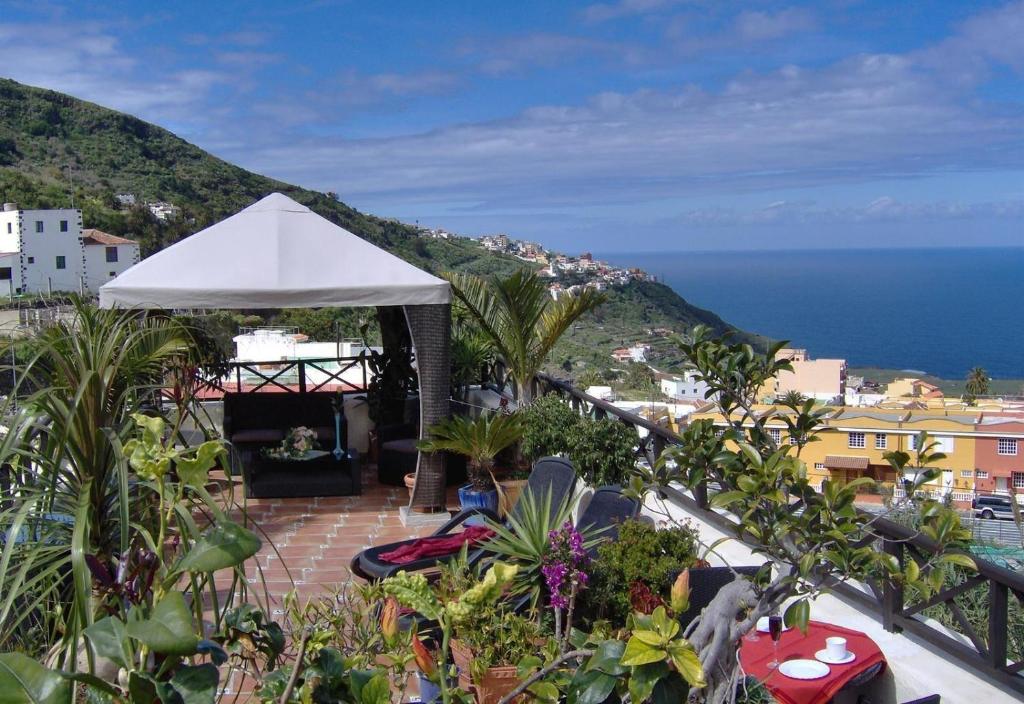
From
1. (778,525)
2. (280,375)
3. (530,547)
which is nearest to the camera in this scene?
(778,525)

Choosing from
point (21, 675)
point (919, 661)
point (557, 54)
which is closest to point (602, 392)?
point (919, 661)

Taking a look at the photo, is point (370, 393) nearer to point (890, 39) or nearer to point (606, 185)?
point (606, 185)

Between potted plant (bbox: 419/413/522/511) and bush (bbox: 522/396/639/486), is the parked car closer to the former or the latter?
bush (bbox: 522/396/639/486)

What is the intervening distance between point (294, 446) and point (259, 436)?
0.62 meters

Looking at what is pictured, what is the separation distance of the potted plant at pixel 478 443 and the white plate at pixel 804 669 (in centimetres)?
314

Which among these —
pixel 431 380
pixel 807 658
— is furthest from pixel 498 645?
pixel 431 380

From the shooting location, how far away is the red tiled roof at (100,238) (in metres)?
54.9

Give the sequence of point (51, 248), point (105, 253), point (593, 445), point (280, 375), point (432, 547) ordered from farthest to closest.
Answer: point (51, 248) < point (105, 253) < point (280, 375) < point (593, 445) < point (432, 547)

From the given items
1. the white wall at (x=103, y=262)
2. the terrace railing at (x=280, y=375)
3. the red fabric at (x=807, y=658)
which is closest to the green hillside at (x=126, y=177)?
the white wall at (x=103, y=262)

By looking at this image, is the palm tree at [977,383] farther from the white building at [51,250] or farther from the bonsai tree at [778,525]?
the bonsai tree at [778,525]

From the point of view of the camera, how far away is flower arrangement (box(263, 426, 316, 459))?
7141 mm

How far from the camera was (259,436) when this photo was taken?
7645 mm

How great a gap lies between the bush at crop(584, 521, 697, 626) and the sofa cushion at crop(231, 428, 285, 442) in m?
4.58

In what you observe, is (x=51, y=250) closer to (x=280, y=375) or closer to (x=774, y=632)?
(x=280, y=375)
